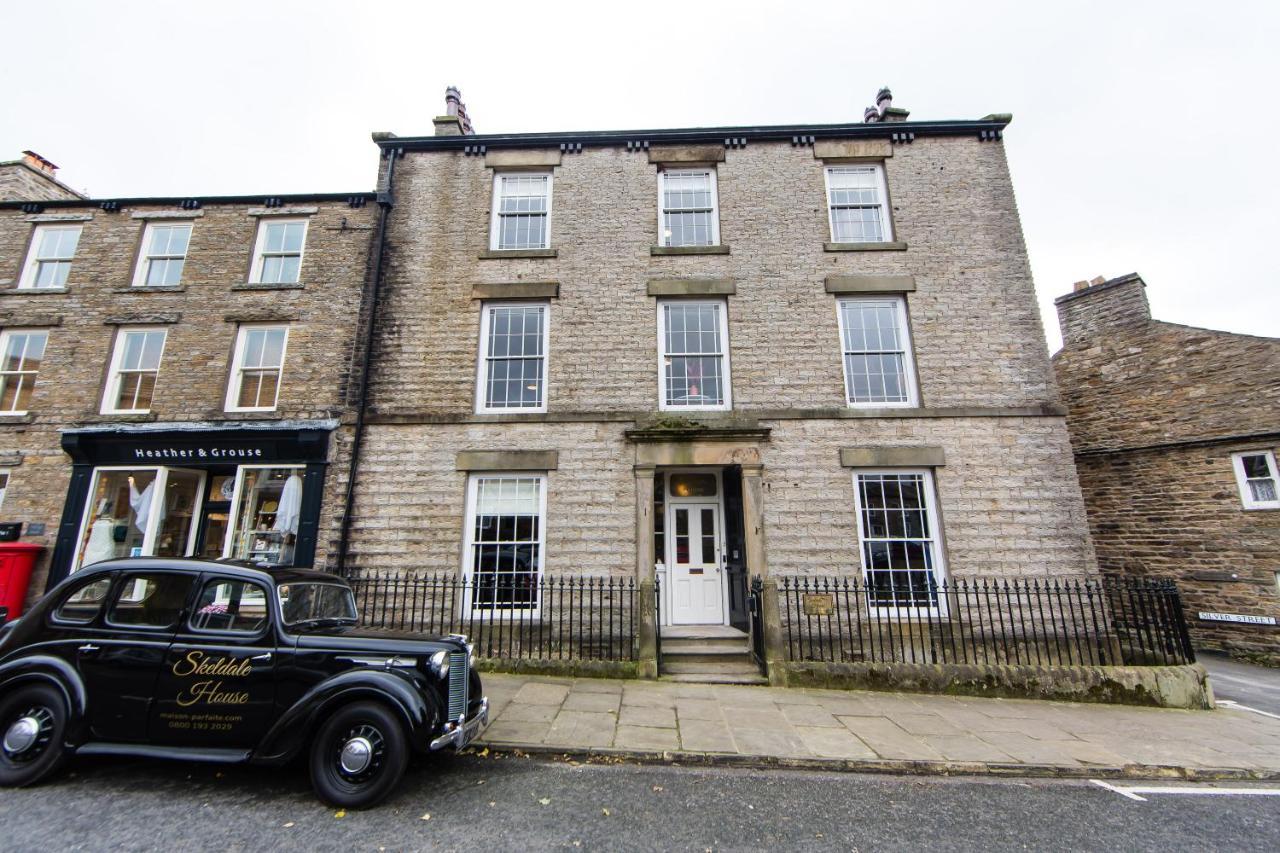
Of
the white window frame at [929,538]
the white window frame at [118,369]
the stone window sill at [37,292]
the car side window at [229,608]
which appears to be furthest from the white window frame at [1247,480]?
the stone window sill at [37,292]

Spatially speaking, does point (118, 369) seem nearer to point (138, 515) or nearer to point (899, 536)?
point (138, 515)

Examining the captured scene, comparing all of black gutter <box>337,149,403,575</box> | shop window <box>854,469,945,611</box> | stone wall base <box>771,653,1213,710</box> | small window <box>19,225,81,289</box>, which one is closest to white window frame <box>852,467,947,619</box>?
shop window <box>854,469,945,611</box>

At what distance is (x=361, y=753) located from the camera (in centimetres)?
395

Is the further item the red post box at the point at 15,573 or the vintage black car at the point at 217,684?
the red post box at the point at 15,573

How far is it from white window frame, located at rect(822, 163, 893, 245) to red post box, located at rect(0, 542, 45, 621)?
Answer: 1574cm

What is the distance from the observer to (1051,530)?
27.6 ft

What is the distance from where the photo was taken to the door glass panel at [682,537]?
9227 mm

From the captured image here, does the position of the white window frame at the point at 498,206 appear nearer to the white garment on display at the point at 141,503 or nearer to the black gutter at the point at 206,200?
the black gutter at the point at 206,200

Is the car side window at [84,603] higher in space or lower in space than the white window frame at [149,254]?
lower

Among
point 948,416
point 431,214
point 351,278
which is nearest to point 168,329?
point 351,278

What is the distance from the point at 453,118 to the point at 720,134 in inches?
226

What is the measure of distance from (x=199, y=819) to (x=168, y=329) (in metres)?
10.3

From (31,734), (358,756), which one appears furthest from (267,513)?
(358,756)

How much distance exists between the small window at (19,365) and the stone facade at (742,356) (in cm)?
718
